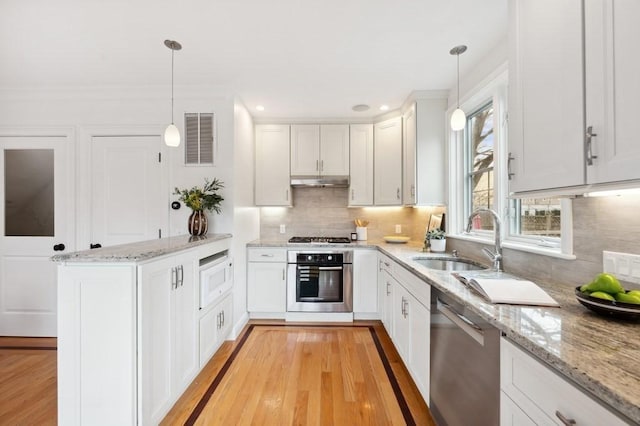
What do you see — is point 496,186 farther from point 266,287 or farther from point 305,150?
point 266,287

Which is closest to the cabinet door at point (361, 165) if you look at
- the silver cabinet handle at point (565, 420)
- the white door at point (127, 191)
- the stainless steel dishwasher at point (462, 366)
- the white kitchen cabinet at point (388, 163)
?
the white kitchen cabinet at point (388, 163)

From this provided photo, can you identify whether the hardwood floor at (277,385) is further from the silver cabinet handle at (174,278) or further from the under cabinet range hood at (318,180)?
the under cabinet range hood at (318,180)

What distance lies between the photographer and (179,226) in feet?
9.15

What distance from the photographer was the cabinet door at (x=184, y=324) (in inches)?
69.9

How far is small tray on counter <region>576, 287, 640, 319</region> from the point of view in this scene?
2.98 ft

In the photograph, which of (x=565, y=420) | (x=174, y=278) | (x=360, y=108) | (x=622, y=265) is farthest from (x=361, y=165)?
(x=565, y=420)

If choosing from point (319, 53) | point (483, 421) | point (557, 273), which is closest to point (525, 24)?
point (557, 273)

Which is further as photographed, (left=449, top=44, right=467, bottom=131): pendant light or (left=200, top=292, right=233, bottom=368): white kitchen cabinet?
(left=200, top=292, right=233, bottom=368): white kitchen cabinet

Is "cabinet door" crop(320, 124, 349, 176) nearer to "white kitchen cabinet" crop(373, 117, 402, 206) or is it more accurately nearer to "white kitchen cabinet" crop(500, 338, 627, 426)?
"white kitchen cabinet" crop(373, 117, 402, 206)

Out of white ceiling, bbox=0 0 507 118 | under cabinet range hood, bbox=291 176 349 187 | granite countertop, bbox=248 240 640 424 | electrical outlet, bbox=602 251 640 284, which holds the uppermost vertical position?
white ceiling, bbox=0 0 507 118

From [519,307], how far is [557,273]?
23.4 inches

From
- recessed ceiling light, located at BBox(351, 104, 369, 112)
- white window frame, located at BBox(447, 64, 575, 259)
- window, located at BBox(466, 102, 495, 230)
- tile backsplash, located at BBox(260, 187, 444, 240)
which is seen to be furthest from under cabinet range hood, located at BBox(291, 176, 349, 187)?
window, located at BBox(466, 102, 495, 230)

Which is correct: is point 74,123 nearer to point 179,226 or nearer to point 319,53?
point 179,226

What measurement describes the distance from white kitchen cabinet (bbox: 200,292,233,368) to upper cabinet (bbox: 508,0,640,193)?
7.67 ft
